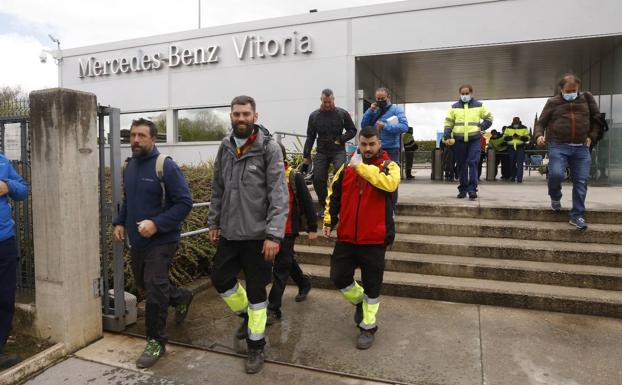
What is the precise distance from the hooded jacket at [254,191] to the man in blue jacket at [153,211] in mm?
405

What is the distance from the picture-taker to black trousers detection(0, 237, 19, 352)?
10.7 ft

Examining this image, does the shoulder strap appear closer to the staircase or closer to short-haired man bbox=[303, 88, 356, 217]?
the staircase

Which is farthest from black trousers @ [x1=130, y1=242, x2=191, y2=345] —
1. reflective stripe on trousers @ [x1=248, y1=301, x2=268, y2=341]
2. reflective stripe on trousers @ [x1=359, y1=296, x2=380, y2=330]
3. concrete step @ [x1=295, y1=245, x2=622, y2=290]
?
concrete step @ [x1=295, y1=245, x2=622, y2=290]

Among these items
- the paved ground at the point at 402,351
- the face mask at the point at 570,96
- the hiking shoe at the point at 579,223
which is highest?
the face mask at the point at 570,96

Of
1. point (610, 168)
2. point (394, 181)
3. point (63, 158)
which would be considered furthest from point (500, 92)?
point (63, 158)

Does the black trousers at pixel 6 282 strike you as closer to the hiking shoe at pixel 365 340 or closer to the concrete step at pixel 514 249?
the hiking shoe at pixel 365 340

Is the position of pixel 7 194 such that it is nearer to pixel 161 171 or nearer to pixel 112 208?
pixel 112 208

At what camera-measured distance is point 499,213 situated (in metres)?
5.86

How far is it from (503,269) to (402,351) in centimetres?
192

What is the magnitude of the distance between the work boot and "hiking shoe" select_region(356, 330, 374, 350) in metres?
2.55

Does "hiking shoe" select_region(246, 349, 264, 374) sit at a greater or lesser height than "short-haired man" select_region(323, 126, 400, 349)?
lesser

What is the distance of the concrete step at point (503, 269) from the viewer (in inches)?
178

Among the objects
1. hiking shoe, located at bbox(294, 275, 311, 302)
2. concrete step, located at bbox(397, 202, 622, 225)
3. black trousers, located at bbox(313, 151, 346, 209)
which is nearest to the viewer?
hiking shoe, located at bbox(294, 275, 311, 302)

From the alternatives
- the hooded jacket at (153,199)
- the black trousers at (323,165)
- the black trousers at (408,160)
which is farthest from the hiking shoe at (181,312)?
the black trousers at (408,160)
